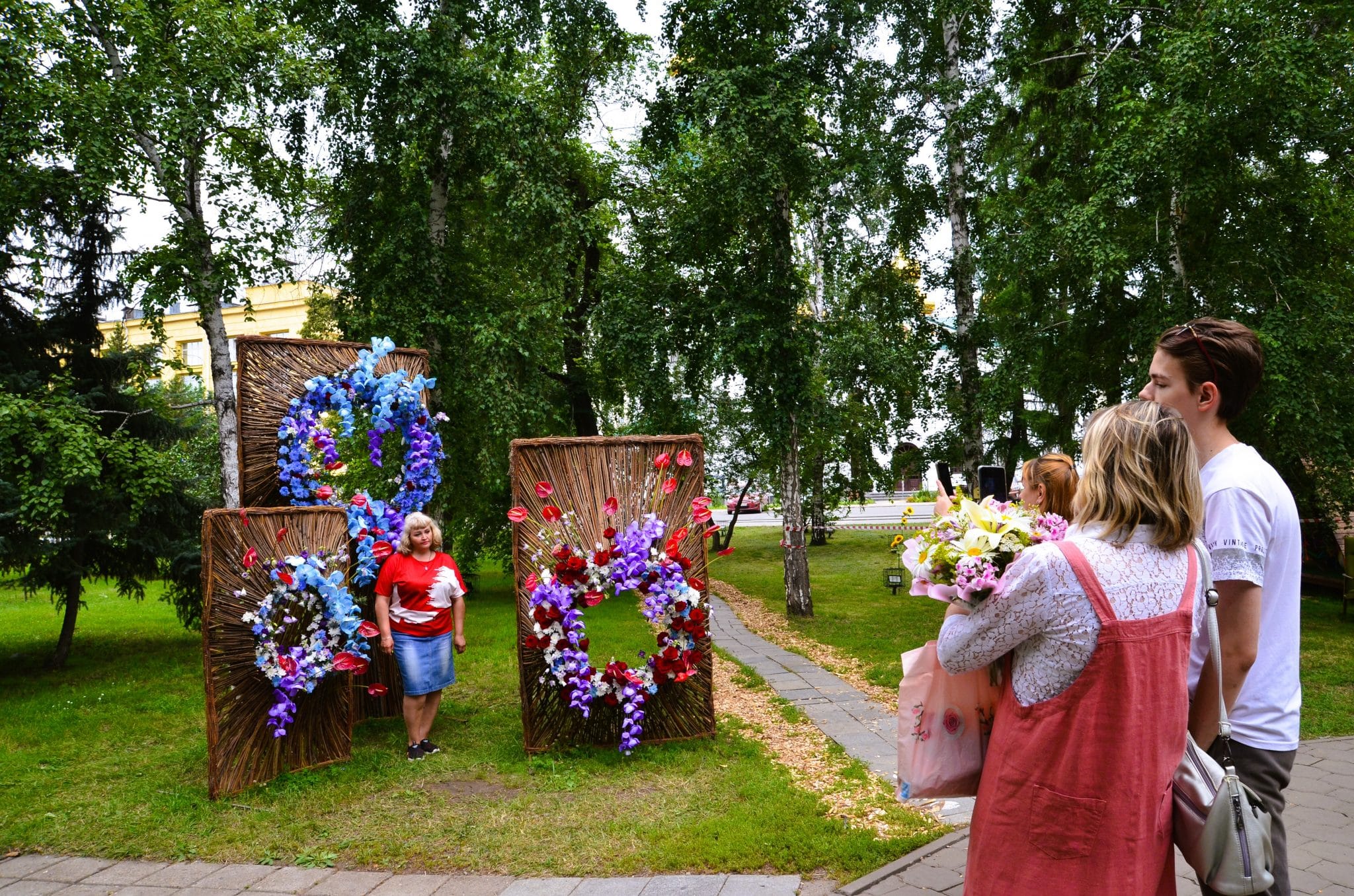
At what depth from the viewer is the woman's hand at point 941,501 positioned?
2473 mm

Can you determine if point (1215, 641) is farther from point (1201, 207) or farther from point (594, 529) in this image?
point (1201, 207)

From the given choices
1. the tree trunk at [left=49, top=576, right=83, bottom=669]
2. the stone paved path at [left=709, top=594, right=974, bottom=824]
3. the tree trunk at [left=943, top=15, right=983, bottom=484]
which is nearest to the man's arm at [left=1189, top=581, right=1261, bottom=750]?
the stone paved path at [left=709, top=594, right=974, bottom=824]

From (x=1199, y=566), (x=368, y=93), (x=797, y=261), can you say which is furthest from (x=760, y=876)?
(x=797, y=261)

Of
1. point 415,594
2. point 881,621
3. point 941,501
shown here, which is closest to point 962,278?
point 881,621

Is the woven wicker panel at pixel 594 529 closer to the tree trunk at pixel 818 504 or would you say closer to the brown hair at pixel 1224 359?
the brown hair at pixel 1224 359

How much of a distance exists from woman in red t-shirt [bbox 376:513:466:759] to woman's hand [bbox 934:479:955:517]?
Answer: 4559mm

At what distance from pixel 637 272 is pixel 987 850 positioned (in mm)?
11043

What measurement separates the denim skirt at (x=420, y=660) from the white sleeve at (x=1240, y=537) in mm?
5389

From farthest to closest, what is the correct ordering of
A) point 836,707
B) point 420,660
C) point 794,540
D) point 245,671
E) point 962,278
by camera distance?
1. point 794,540
2. point 962,278
3. point 836,707
4. point 420,660
5. point 245,671

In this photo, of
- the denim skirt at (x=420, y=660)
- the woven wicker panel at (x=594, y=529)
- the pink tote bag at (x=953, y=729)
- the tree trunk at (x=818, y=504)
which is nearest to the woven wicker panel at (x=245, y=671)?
the denim skirt at (x=420, y=660)

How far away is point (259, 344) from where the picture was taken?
21.4 ft

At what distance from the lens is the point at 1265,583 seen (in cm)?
225

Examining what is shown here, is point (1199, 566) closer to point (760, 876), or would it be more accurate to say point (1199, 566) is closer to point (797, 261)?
point (760, 876)

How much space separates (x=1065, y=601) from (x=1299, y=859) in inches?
127
